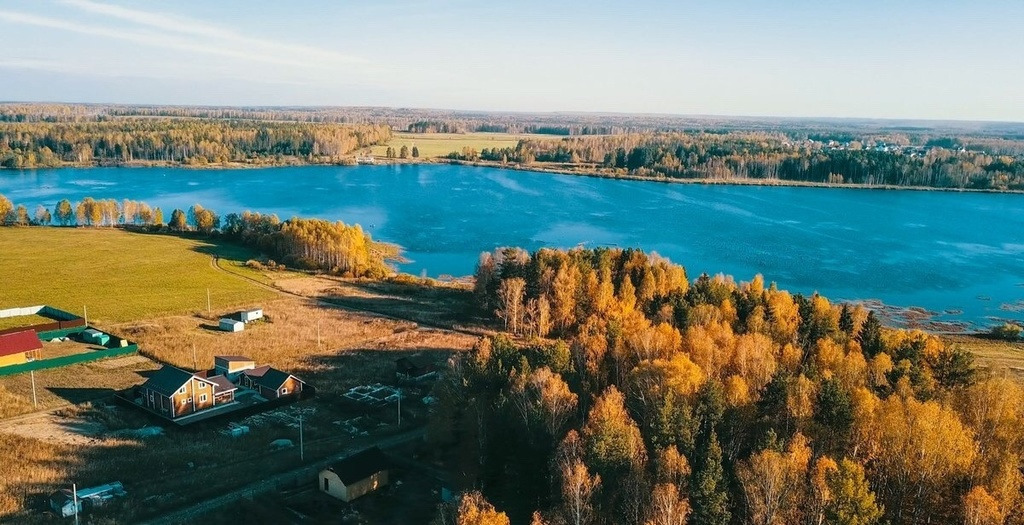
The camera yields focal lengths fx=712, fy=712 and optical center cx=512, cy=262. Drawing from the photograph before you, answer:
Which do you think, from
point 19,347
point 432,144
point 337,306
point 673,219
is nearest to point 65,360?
point 19,347

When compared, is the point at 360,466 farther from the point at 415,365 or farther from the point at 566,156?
the point at 566,156

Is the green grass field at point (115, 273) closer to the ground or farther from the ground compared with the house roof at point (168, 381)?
closer to the ground

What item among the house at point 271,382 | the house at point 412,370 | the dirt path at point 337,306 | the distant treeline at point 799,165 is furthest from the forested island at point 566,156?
the house at point 271,382

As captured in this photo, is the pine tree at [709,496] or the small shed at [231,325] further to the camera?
the small shed at [231,325]

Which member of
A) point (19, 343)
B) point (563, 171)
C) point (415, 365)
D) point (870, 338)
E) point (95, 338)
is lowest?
point (415, 365)

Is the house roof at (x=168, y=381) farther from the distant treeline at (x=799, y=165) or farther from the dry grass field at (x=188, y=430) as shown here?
the distant treeline at (x=799, y=165)

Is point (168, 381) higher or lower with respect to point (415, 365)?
higher

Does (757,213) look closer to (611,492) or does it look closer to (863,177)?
(863,177)

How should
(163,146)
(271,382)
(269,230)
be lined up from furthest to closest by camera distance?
(163,146), (269,230), (271,382)
